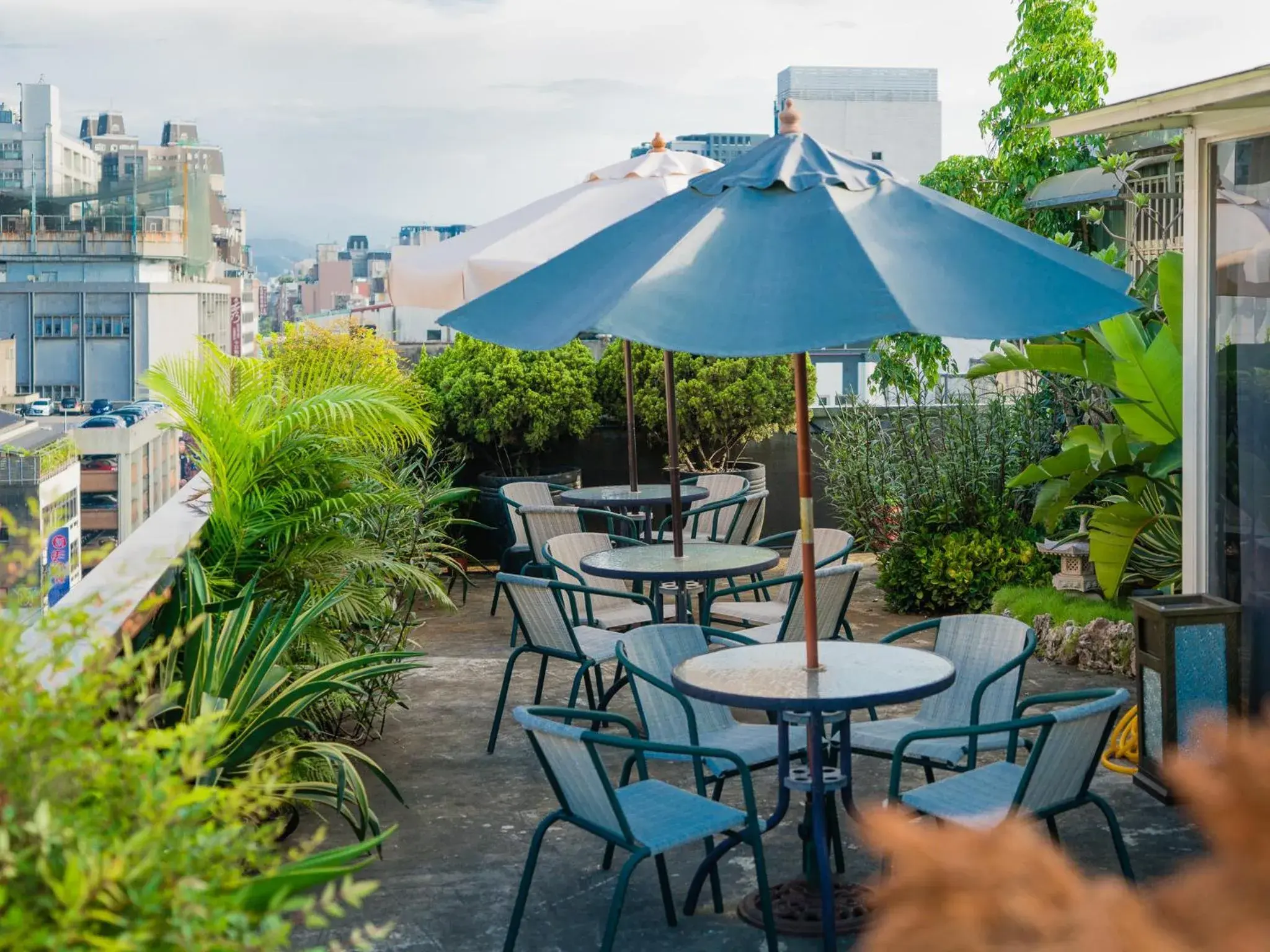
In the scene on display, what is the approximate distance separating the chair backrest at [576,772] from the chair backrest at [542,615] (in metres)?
1.94

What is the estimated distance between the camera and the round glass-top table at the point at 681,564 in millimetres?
6289

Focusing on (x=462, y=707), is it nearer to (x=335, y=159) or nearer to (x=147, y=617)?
(x=147, y=617)

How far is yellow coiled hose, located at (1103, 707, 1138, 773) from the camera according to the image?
5832 millimetres

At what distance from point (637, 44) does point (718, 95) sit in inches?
905

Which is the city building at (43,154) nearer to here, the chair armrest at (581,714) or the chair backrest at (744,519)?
the chair backrest at (744,519)

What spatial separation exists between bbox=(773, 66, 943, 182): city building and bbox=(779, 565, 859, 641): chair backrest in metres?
57.0

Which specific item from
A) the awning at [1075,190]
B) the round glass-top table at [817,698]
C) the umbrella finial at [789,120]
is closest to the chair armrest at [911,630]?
the round glass-top table at [817,698]

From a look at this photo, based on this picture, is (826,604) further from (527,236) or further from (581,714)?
(527,236)

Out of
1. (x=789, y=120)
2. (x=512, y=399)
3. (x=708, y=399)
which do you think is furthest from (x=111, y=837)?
(x=708, y=399)

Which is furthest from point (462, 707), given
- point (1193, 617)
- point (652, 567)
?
point (1193, 617)

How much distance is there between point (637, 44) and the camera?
130ft

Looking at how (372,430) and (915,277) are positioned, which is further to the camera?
(372,430)

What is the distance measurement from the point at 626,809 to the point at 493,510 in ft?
22.5

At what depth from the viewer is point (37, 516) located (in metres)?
2.25
